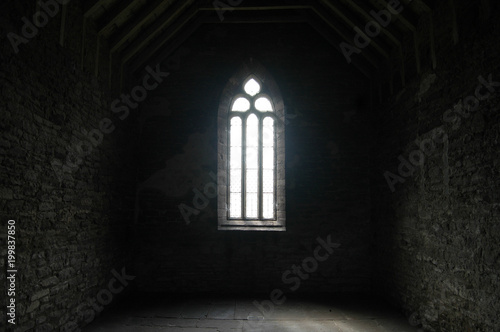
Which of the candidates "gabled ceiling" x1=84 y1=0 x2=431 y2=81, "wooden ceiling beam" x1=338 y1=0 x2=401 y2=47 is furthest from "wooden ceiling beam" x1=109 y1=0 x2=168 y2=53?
"wooden ceiling beam" x1=338 y1=0 x2=401 y2=47

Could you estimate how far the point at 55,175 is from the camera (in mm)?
3688

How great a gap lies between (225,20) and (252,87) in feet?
4.29

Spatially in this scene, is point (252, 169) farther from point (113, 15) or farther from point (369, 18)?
point (113, 15)

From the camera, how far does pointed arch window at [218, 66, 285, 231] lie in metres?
6.18

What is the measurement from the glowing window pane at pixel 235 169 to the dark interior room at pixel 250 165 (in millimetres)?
27

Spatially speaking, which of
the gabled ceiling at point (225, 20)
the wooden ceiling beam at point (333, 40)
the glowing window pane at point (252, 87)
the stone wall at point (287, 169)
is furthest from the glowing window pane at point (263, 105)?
the wooden ceiling beam at point (333, 40)

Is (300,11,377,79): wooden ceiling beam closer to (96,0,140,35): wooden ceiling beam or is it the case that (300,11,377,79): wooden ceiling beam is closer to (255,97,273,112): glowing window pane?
(255,97,273,112): glowing window pane

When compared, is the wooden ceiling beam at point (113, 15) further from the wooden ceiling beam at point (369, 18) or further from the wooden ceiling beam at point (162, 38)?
the wooden ceiling beam at point (369, 18)

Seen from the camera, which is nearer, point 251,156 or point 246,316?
point 246,316

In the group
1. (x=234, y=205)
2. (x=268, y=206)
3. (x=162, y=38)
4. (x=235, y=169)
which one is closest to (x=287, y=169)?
(x=268, y=206)

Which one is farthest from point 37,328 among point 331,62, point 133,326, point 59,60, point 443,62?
point 331,62

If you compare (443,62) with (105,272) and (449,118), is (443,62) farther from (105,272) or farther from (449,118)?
(105,272)

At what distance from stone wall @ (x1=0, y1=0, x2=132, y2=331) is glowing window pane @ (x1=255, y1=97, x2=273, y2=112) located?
2638 mm

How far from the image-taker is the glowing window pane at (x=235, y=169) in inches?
247
